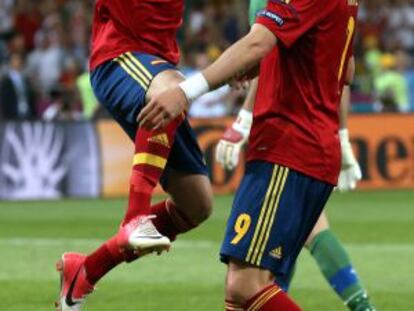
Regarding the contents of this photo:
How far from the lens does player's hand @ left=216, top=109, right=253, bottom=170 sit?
7.48m

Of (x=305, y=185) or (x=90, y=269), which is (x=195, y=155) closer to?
(x=90, y=269)

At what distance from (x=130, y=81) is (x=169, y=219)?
0.85 meters

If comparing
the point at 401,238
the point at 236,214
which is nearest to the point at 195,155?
the point at 236,214

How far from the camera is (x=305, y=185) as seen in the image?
584 centimetres

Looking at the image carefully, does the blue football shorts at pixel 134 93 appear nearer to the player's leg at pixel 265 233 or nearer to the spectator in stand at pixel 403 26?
the player's leg at pixel 265 233

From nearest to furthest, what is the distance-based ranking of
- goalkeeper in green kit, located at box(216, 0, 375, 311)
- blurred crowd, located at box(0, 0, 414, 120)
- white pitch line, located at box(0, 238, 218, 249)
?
goalkeeper in green kit, located at box(216, 0, 375, 311)
white pitch line, located at box(0, 238, 218, 249)
blurred crowd, located at box(0, 0, 414, 120)

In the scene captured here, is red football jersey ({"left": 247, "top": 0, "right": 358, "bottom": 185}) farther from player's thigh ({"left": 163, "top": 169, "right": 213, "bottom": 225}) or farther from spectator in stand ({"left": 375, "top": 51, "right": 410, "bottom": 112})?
spectator in stand ({"left": 375, "top": 51, "right": 410, "bottom": 112})

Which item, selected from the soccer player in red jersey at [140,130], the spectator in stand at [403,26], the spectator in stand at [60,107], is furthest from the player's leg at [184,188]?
the spectator in stand at [403,26]

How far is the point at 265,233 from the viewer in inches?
227

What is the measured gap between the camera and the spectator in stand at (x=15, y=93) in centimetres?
1945

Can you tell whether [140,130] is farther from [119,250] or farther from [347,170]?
[347,170]

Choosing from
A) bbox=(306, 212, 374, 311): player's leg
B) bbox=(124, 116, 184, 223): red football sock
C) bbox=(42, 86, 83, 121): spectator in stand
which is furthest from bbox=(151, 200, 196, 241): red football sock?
bbox=(42, 86, 83, 121): spectator in stand

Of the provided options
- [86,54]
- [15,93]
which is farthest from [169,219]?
[86,54]

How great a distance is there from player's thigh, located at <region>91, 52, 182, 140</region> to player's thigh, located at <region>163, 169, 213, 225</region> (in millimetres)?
332
